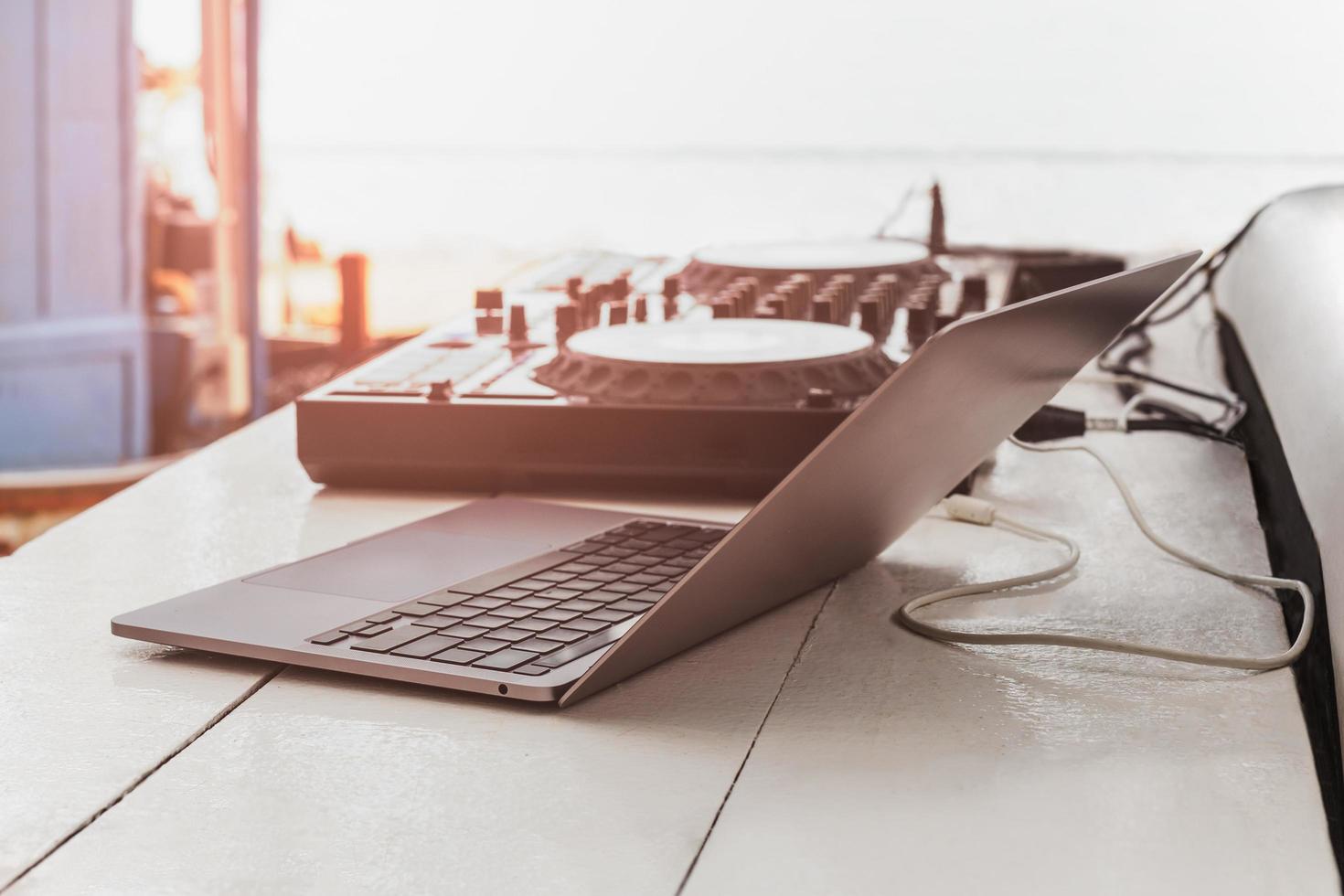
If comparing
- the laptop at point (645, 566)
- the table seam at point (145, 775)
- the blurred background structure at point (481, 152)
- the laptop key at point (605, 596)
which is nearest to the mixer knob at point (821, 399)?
the laptop at point (645, 566)

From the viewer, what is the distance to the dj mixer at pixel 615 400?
76 cm

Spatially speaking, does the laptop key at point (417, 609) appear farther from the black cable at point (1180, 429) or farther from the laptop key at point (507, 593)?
the black cable at point (1180, 429)

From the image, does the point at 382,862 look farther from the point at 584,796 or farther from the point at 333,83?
the point at 333,83

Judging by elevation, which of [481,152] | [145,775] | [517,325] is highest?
[481,152]

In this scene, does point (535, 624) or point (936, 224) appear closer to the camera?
point (535, 624)

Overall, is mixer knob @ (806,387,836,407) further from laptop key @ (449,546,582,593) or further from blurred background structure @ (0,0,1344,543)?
blurred background structure @ (0,0,1344,543)

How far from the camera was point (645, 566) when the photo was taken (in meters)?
0.62

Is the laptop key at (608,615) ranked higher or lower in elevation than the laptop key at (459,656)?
higher

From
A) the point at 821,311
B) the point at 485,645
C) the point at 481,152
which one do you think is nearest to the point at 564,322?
the point at 821,311

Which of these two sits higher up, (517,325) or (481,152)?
(481,152)

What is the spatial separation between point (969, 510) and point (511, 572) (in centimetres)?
27

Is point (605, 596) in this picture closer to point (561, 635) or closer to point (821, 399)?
point (561, 635)

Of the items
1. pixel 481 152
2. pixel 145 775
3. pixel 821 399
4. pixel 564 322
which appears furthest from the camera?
pixel 481 152

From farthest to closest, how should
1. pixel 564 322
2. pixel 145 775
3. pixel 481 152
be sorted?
pixel 481 152, pixel 564 322, pixel 145 775
